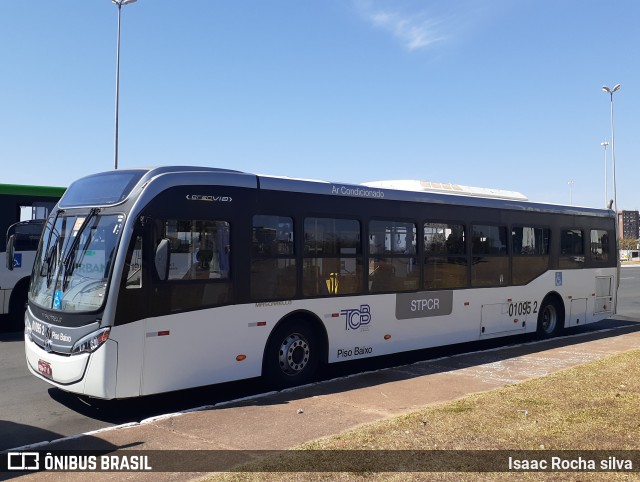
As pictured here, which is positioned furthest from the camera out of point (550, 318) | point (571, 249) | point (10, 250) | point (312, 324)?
point (571, 249)

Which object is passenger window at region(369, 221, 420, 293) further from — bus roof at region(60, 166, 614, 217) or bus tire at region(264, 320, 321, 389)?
bus tire at region(264, 320, 321, 389)

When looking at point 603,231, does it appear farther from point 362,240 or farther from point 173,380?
point 173,380

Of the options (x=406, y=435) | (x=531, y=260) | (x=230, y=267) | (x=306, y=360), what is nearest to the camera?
(x=406, y=435)

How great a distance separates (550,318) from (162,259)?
10.6 metres

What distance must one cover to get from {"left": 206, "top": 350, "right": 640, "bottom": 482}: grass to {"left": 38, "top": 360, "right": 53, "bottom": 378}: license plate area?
3.41m

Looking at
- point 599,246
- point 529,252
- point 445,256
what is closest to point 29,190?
point 445,256

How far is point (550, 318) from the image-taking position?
1473cm

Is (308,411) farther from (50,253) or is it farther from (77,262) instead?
(50,253)

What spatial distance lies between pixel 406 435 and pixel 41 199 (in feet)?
38.3

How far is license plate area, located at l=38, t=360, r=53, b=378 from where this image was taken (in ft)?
24.9

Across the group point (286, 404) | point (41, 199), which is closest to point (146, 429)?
point (286, 404)

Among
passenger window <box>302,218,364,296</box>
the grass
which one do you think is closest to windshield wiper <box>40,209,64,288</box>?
passenger window <box>302,218,364,296</box>

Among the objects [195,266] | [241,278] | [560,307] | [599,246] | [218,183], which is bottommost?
[560,307]

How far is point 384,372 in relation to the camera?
9984mm
